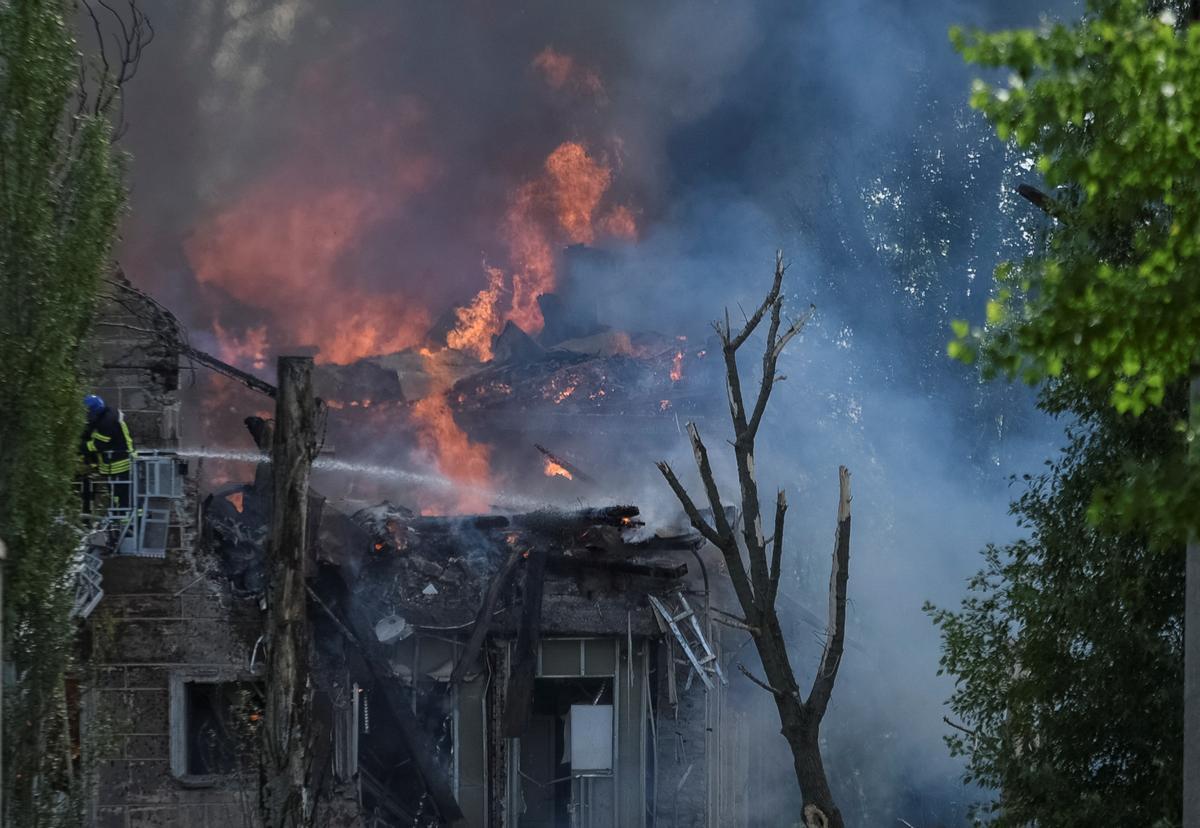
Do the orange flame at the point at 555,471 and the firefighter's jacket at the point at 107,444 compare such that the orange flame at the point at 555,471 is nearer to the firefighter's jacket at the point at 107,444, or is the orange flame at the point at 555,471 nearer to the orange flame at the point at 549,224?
the orange flame at the point at 549,224

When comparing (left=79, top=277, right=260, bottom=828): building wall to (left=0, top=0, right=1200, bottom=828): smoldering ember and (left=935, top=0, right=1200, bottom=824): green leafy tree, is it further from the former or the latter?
(left=935, top=0, right=1200, bottom=824): green leafy tree

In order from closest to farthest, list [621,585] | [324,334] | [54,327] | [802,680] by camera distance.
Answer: [54,327], [621,585], [802,680], [324,334]

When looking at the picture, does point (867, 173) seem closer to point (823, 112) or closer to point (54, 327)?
point (823, 112)

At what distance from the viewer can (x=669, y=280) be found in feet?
145

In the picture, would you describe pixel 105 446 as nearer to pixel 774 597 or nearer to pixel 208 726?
pixel 208 726

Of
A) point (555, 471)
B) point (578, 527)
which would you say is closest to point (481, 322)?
point (555, 471)

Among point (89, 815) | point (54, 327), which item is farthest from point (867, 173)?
point (54, 327)

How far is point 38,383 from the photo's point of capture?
1098 centimetres

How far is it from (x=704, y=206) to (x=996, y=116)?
4213cm

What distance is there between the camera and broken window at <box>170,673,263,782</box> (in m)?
17.0

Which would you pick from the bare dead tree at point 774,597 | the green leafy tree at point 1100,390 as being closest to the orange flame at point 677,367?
the bare dead tree at point 774,597

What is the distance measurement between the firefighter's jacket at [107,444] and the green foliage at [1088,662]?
8869mm

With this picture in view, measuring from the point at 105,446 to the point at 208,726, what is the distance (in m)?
4.62

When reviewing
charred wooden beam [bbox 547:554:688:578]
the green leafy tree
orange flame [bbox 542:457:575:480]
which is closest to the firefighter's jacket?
charred wooden beam [bbox 547:554:688:578]
